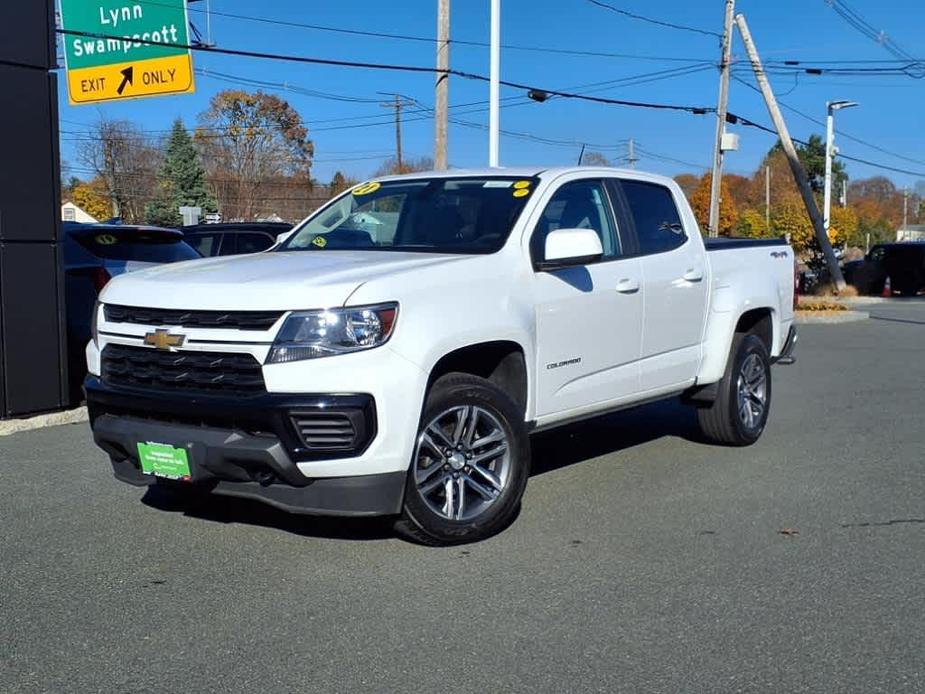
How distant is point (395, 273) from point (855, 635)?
257 centimetres

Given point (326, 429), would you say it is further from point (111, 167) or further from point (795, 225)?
point (111, 167)

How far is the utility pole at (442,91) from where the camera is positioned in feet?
63.7

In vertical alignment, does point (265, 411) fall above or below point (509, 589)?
above

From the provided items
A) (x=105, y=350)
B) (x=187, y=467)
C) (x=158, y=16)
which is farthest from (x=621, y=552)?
(x=158, y=16)

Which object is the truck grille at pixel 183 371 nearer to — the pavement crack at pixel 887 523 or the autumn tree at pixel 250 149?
the pavement crack at pixel 887 523

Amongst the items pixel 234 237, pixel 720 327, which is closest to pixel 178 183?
pixel 234 237

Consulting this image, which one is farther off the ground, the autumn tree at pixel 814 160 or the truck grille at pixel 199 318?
the autumn tree at pixel 814 160

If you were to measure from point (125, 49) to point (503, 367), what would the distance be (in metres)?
14.2

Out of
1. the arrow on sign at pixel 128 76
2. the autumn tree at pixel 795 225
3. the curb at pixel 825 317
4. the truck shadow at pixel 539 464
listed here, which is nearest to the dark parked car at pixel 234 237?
the arrow on sign at pixel 128 76

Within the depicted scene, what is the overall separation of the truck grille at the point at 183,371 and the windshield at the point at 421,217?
1.49 m

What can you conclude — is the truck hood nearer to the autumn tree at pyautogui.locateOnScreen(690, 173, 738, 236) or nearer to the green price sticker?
the green price sticker

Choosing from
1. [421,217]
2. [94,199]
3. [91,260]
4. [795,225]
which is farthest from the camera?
[94,199]

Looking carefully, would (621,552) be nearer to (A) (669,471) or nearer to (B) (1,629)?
(A) (669,471)

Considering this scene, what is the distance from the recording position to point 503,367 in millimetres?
5688
